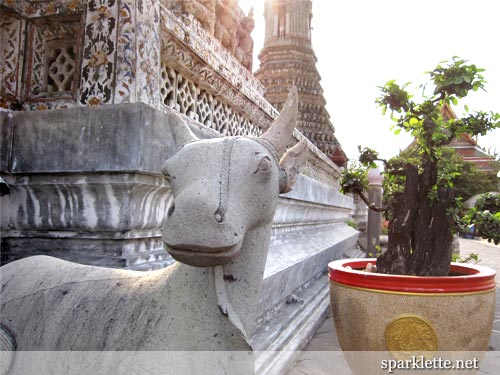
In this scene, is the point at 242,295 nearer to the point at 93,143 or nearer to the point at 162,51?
the point at 93,143

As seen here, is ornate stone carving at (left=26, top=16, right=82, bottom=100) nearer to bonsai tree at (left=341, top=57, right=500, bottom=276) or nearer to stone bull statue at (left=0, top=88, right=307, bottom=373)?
stone bull statue at (left=0, top=88, right=307, bottom=373)

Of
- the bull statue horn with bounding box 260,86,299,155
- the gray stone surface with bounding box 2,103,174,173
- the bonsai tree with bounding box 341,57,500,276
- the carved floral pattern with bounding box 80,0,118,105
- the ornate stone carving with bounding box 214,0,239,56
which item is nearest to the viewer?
the bull statue horn with bounding box 260,86,299,155

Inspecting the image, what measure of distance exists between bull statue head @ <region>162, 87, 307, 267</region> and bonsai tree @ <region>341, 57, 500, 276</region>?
4.71 ft

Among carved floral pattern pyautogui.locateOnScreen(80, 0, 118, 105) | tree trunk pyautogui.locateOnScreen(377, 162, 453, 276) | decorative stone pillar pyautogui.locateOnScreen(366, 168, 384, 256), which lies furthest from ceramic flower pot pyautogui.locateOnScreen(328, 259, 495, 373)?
decorative stone pillar pyautogui.locateOnScreen(366, 168, 384, 256)

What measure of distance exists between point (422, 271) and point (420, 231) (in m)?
0.24

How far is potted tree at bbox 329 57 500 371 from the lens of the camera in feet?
6.43

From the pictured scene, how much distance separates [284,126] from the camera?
1342 mm

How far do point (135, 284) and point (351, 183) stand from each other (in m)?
2.28

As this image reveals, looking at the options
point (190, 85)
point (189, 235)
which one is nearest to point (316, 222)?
point (190, 85)

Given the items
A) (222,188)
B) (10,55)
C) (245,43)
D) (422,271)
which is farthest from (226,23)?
(222,188)

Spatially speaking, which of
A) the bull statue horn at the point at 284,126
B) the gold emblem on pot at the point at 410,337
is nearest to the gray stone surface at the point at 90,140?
the bull statue horn at the point at 284,126

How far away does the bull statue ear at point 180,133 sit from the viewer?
4.39 feet

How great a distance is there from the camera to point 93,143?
1.78m

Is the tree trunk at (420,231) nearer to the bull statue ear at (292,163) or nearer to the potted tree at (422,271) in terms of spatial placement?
the potted tree at (422,271)
